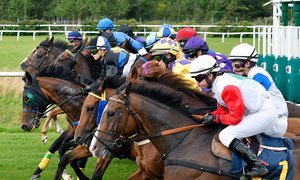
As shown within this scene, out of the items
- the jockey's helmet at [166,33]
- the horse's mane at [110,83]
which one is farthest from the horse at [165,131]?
the jockey's helmet at [166,33]

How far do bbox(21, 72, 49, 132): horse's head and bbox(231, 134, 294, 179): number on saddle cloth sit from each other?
377 cm

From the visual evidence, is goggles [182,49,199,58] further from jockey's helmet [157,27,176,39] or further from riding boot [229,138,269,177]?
riding boot [229,138,269,177]

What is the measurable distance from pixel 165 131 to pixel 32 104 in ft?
10.9

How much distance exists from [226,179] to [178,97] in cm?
86

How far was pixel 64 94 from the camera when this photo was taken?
802 centimetres

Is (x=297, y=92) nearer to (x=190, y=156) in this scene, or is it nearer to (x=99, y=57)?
(x=99, y=57)

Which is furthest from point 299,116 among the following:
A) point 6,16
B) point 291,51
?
point 6,16

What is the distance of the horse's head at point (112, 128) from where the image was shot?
524 centimetres

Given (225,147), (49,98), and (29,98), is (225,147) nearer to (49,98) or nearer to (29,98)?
(49,98)

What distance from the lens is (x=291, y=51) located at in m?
13.3

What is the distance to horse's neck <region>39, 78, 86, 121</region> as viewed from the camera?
7.94 metres

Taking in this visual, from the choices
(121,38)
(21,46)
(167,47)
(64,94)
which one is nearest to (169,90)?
(167,47)

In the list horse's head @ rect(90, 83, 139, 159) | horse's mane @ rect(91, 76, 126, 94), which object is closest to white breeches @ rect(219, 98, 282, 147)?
horse's head @ rect(90, 83, 139, 159)

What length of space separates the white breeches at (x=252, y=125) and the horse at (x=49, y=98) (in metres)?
3.26
